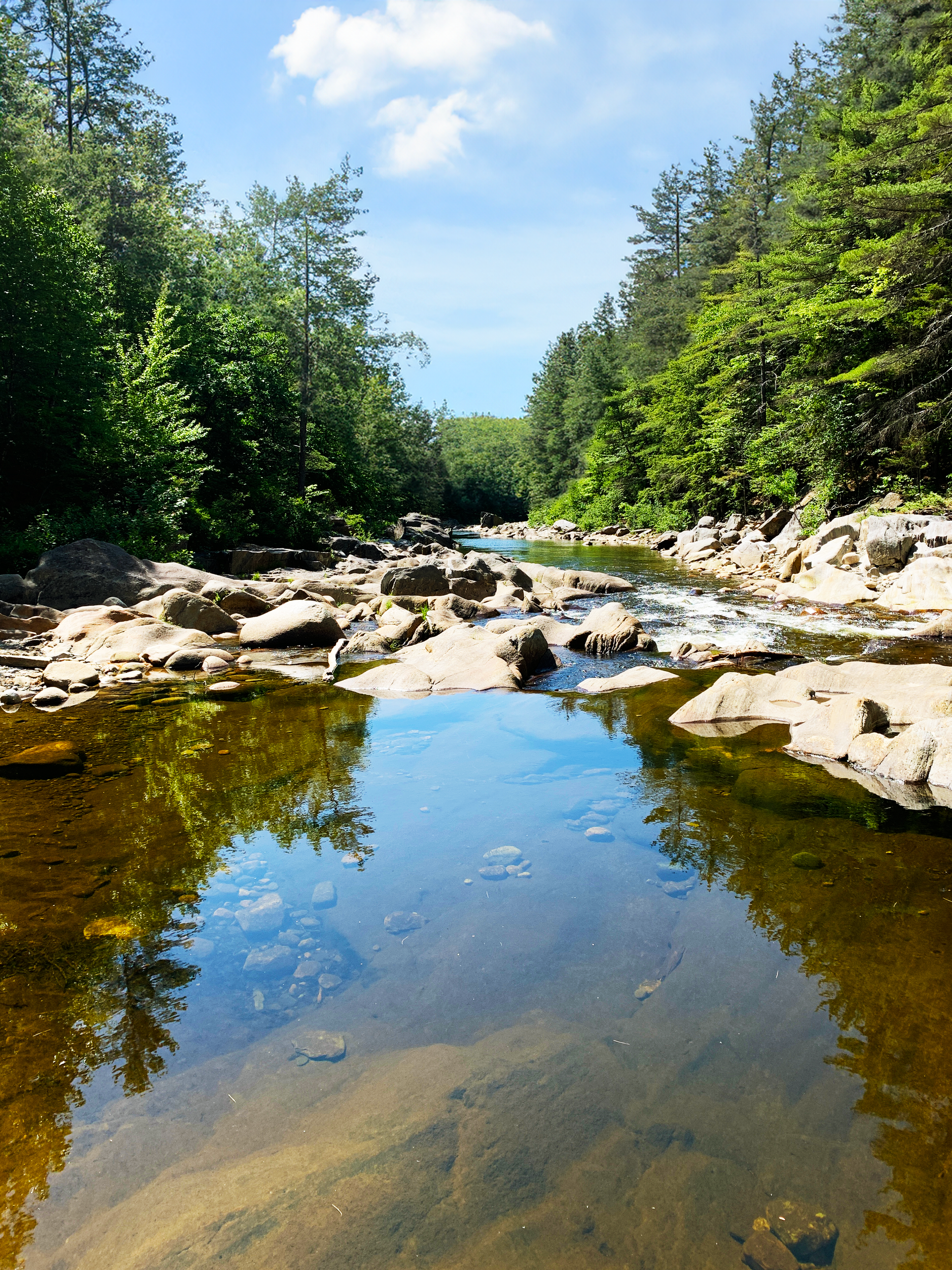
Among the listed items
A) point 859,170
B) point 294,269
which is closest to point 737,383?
point 859,170

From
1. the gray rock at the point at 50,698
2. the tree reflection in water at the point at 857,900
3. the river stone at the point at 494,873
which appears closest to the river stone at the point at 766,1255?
the tree reflection in water at the point at 857,900

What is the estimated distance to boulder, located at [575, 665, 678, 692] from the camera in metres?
7.53

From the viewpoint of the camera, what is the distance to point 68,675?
297 inches

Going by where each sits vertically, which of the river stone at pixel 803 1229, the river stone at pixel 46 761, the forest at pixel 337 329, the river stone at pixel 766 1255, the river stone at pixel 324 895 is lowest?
the river stone at pixel 324 895

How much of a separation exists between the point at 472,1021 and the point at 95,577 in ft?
34.9

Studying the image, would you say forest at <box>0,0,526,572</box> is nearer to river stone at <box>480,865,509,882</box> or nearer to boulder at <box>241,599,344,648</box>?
boulder at <box>241,599,344,648</box>

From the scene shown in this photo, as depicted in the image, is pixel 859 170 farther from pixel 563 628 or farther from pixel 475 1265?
pixel 475 1265

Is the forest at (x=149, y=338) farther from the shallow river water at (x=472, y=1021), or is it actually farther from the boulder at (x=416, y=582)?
the shallow river water at (x=472, y=1021)

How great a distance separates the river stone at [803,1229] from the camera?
174 cm

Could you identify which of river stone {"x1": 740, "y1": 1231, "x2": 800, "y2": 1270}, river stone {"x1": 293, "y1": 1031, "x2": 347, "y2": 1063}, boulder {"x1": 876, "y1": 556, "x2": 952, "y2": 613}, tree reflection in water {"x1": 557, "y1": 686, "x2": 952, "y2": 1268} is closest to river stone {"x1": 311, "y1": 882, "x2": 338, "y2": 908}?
river stone {"x1": 293, "y1": 1031, "x2": 347, "y2": 1063}

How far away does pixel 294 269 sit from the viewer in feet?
85.6

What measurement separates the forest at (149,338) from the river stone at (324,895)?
1117cm

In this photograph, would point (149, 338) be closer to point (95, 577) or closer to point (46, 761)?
point (95, 577)

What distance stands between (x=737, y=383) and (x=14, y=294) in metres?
22.6
